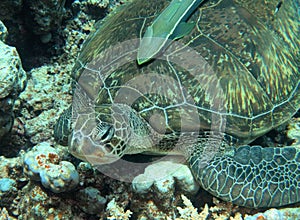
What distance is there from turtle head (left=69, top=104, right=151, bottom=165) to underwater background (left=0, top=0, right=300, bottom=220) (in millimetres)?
330

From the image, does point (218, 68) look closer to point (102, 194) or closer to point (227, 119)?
point (227, 119)

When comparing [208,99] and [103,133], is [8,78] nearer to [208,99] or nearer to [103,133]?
[103,133]

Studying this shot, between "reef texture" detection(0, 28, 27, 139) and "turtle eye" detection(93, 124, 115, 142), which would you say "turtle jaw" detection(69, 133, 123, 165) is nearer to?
"turtle eye" detection(93, 124, 115, 142)

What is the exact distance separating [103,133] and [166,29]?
1091 millimetres

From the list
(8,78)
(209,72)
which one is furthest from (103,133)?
(209,72)

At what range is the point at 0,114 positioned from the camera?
101 inches

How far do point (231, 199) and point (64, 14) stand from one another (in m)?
3.06

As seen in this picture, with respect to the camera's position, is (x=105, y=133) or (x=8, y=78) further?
(x=8, y=78)

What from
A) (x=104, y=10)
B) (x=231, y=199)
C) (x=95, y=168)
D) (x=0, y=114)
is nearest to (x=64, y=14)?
(x=104, y=10)

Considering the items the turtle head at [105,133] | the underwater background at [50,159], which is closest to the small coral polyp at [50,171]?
the underwater background at [50,159]

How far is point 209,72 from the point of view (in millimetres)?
2629

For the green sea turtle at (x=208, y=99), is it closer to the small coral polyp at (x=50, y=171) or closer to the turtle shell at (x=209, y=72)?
the turtle shell at (x=209, y=72)

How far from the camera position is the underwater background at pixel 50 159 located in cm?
236

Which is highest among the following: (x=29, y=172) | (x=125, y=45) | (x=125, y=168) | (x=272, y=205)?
(x=125, y=45)
